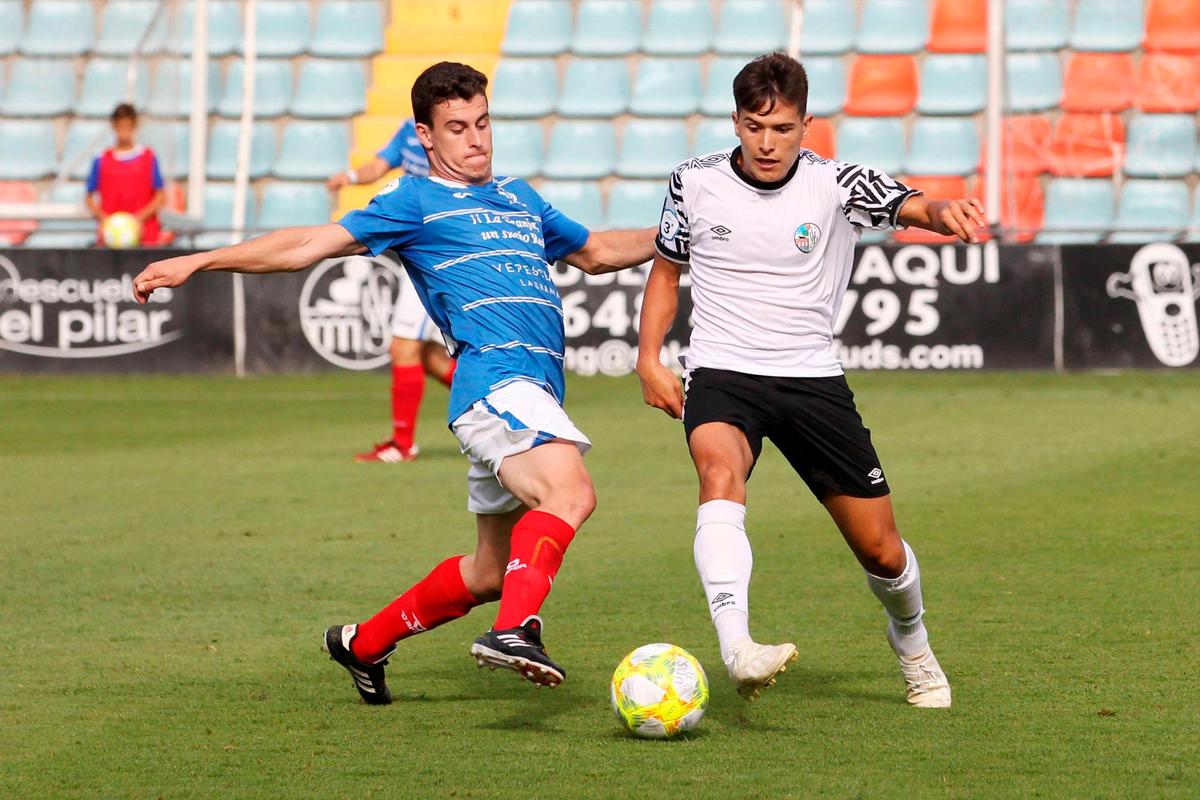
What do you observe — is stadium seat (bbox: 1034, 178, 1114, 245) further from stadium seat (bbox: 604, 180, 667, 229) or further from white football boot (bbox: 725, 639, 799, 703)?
white football boot (bbox: 725, 639, 799, 703)

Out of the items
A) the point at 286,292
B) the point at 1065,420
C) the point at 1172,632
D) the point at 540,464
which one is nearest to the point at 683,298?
the point at 286,292

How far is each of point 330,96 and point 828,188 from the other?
15.6 metres

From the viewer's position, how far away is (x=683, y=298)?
15727 mm

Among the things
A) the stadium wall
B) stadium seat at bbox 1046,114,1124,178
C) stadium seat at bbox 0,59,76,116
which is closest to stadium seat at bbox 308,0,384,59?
stadium seat at bbox 0,59,76,116

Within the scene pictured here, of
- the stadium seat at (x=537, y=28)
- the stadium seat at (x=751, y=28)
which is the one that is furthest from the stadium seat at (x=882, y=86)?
the stadium seat at (x=537, y=28)

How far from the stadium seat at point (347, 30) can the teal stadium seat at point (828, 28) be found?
4751 mm

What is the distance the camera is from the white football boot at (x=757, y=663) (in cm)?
408

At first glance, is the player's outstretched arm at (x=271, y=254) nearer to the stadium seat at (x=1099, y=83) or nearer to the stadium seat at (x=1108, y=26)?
the stadium seat at (x=1099, y=83)

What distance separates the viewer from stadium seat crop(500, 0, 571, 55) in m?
19.6

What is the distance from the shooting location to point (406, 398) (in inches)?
415

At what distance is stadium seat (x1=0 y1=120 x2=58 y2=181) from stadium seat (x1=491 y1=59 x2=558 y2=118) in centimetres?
494

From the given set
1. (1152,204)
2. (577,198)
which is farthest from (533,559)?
(1152,204)

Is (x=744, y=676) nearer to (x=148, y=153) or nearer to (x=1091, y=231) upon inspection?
(x=1091, y=231)

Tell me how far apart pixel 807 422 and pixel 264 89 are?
1622 cm
